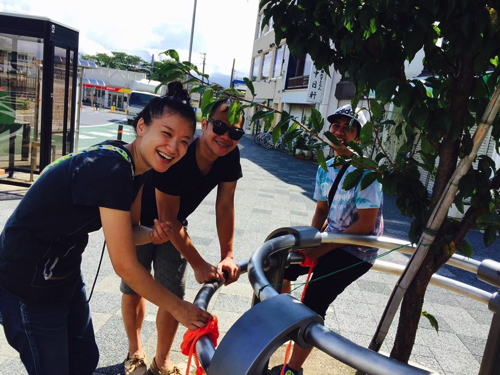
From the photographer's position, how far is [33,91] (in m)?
7.95

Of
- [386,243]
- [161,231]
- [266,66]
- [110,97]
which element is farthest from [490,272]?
[110,97]

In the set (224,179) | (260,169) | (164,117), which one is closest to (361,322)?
(224,179)

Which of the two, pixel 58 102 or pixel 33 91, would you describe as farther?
pixel 58 102

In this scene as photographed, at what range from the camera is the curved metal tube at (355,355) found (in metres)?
0.94

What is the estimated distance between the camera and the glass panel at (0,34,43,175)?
7672 millimetres

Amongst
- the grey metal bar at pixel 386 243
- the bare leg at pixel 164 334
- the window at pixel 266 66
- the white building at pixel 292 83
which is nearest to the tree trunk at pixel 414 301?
the grey metal bar at pixel 386 243

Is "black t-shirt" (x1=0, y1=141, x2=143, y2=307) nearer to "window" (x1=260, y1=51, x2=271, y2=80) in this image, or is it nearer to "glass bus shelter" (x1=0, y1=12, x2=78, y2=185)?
"glass bus shelter" (x1=0, y1=12, x2=78, y2=185)

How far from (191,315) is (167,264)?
4.42 feet

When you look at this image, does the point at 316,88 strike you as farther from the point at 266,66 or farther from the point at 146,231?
the point at 146,231

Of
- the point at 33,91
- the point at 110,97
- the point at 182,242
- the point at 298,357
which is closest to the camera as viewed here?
the point at 182,242

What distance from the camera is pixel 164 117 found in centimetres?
182

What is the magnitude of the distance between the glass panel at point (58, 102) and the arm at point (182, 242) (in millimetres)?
6406

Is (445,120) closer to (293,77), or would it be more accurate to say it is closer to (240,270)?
(240,270)

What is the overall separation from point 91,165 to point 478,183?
1.37 m
